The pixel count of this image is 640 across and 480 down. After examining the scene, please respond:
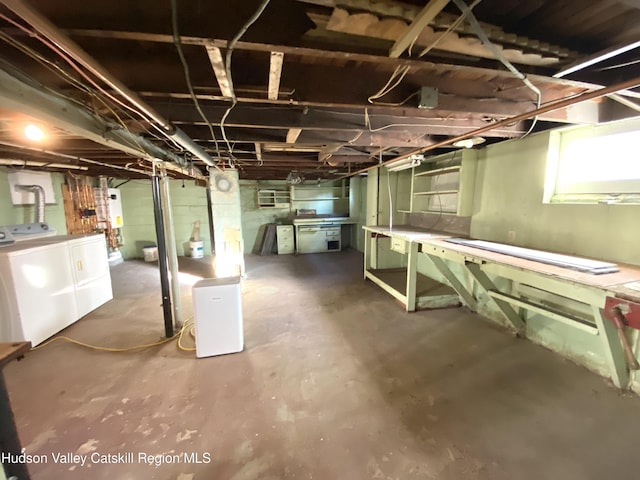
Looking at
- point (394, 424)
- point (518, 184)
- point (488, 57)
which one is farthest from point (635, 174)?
point (394, 424)

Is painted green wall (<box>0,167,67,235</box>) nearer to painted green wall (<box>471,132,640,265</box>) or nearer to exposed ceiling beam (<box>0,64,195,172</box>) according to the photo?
exposed ceiling beam (<box>0,64,195,172</box>)

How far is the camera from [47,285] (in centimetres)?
276

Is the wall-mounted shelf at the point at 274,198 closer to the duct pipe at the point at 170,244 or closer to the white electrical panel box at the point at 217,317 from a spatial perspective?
the duct pipe at the point at 170,244

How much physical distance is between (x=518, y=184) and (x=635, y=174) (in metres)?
0.86

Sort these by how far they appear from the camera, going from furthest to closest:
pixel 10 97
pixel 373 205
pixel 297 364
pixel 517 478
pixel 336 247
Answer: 1. pixel 336 247
2. pixel 373 205
3. pixel 297 364
4. pixel 517 478
5. pixel 10 97

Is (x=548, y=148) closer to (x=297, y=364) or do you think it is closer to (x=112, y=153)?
(x=297, y=364)

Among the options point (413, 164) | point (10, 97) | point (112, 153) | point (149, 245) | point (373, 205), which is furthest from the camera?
point (149, 245)

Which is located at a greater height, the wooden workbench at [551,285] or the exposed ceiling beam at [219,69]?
the exposed ceiling beam at [219,69]

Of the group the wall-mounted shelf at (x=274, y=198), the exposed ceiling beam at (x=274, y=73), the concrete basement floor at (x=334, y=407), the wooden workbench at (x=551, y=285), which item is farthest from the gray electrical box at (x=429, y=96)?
the wall-mounted shelf at (x=274, y=198)

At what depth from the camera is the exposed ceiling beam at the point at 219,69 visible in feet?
3.60

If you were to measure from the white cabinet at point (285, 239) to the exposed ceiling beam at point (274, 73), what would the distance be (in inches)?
210

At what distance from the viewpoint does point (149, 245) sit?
650 centimetres

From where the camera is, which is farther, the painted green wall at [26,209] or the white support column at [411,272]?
the painted green wall at [26,209]

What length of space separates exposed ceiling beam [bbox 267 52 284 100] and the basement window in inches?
101
